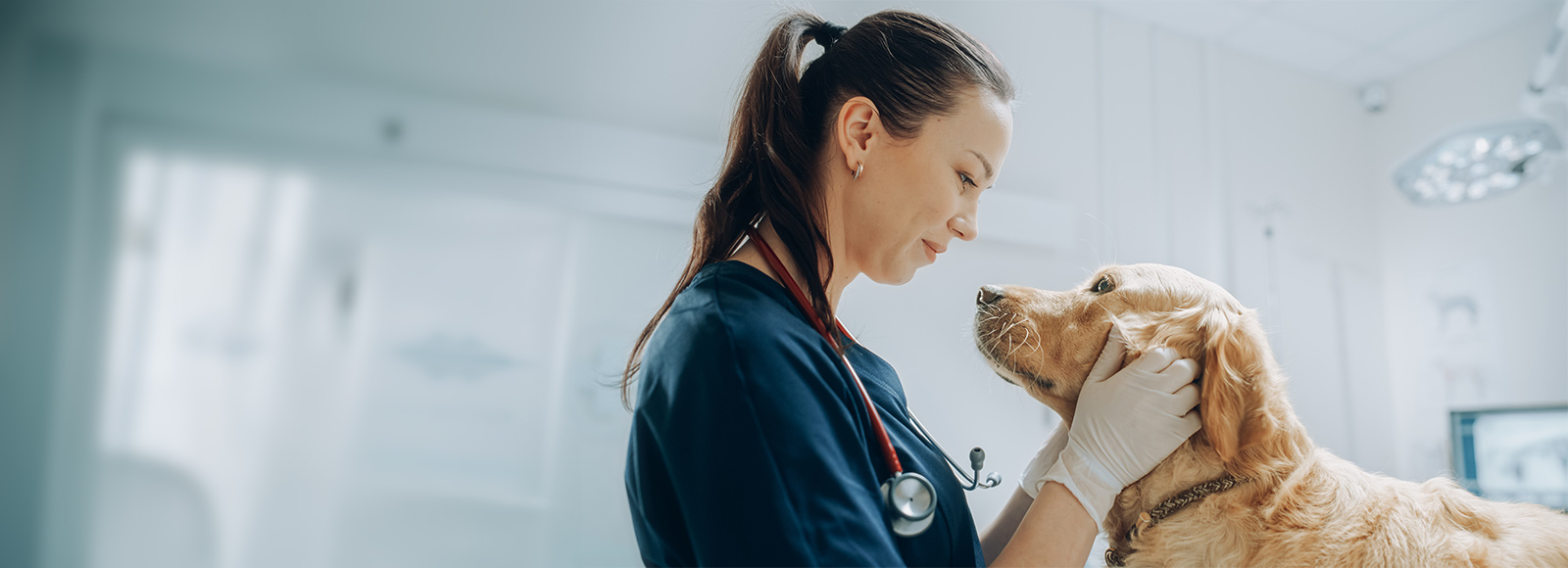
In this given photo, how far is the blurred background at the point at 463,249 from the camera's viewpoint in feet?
6.04

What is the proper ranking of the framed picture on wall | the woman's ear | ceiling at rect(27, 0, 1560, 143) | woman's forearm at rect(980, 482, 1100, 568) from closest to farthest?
woman's forearm at rect(980, 482, 1100, 568)
the woman's ear
ceiling at rect(27, 0, 1560, 143)
the framed picture on wall

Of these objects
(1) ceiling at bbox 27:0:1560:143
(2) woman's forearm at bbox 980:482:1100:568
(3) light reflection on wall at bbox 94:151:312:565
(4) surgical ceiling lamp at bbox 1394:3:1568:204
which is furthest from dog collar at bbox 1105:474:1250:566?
(4) surgical ceiling lamp at bbox 1394:3:1568:204

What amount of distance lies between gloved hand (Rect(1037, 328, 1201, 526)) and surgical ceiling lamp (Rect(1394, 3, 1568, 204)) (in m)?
2.23

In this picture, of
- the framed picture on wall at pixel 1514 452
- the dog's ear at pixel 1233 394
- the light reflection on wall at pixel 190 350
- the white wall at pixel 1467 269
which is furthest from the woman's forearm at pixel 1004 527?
the white wall at pixel 1467 269

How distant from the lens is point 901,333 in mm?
2686

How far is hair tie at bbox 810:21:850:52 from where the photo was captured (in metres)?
1.20

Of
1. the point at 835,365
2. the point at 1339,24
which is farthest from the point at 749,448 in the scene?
the point at 1339,24

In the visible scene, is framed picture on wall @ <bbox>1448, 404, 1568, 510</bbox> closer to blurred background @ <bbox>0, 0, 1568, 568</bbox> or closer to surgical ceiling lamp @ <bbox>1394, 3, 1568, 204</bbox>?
blurred background @ <bbox>0, 0, 1568, 568</bbox>

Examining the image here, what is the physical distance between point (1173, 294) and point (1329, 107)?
11.7ft

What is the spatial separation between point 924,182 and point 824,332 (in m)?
0.27

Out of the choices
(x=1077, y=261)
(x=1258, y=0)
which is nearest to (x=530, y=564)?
(x=1077, y=261)

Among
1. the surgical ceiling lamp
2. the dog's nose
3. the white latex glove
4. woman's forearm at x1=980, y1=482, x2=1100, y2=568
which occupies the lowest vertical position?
woman's forearm at x1=980, y1=482, x2=1100, y2=568

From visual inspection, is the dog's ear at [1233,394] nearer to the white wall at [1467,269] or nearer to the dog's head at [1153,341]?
A: the dog's head at [1153,341]

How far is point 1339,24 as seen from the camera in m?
3.34
